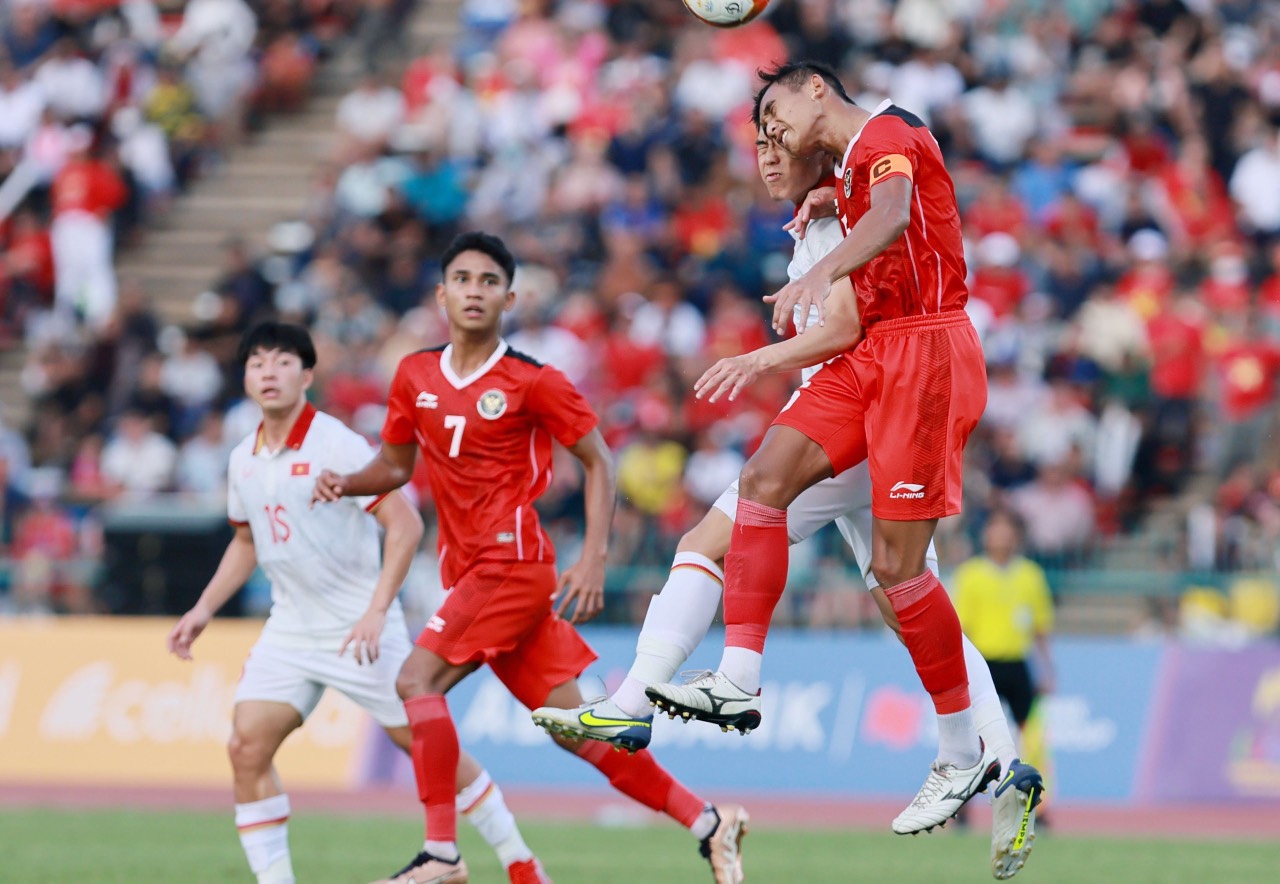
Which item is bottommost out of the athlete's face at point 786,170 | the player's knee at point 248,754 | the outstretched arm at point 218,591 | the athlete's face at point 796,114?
the player's knee at point 248,754

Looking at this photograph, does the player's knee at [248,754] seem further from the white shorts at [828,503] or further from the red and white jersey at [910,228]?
the red and white jersey at [910,228]

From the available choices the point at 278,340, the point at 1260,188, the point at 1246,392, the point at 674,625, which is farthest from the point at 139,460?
the point at 674,625

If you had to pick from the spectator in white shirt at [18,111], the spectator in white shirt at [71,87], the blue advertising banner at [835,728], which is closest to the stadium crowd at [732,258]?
the blue advertising banner at [835,728]

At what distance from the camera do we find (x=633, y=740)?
7.64m

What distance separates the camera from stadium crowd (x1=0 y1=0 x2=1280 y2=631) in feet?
57.4

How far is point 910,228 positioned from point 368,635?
320 cm

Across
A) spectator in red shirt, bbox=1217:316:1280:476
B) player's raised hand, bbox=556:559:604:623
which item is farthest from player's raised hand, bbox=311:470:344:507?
spectator in red shirt, bbox=1217:316:1280:476

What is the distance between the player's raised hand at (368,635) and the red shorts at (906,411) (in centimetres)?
242

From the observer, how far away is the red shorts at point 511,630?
30.7 ft

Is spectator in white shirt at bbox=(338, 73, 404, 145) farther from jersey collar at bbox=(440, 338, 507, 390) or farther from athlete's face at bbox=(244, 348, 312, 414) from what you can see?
jersey collar at bbox=(440, 338, 507, 390)

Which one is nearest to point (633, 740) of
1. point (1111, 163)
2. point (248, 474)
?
point (248, 474)

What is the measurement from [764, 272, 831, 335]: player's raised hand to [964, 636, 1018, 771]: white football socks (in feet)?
6.45

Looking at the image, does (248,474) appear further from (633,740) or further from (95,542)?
(95,542)

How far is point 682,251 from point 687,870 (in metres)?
8.80
